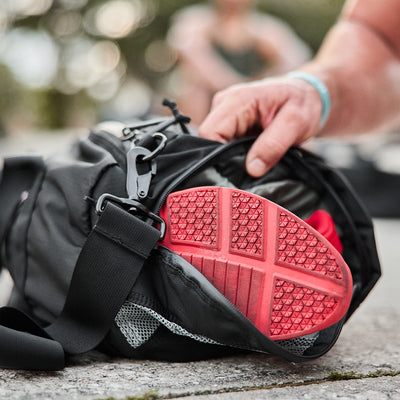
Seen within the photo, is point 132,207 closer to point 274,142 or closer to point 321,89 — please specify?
point 274,142

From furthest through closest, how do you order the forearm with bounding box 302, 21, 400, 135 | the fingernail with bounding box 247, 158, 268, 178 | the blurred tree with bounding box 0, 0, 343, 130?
the blurred tree with bounding box 0, 0, 343, 130
the forearm with bounding box 302, 21, 400, 135
the fingernail with bounding box 247, 158, 268, 178

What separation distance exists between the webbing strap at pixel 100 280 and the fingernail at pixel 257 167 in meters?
0.27

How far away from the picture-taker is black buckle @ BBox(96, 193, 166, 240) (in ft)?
2.92

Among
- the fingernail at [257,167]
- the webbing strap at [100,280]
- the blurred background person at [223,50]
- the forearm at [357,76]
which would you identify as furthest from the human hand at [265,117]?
the blurred background person at [223,50]

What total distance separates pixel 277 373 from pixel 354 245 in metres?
0.34

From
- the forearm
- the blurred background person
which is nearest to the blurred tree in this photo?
the blurred background person

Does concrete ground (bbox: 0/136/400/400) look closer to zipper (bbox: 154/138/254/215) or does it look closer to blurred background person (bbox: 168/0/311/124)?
zipper (bbox: 154/138/254/215)

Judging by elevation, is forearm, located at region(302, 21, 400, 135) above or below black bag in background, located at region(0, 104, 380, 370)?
above

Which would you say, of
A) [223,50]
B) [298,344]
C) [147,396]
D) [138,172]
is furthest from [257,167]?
[223,50]

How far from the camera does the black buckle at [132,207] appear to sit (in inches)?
35.0

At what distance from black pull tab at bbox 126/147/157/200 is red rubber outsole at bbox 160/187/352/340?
144 millimetres

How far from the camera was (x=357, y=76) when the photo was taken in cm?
138

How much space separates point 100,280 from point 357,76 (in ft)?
3.01

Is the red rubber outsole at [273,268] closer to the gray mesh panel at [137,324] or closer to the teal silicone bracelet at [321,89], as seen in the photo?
the gray mesh panel at [137,324]
